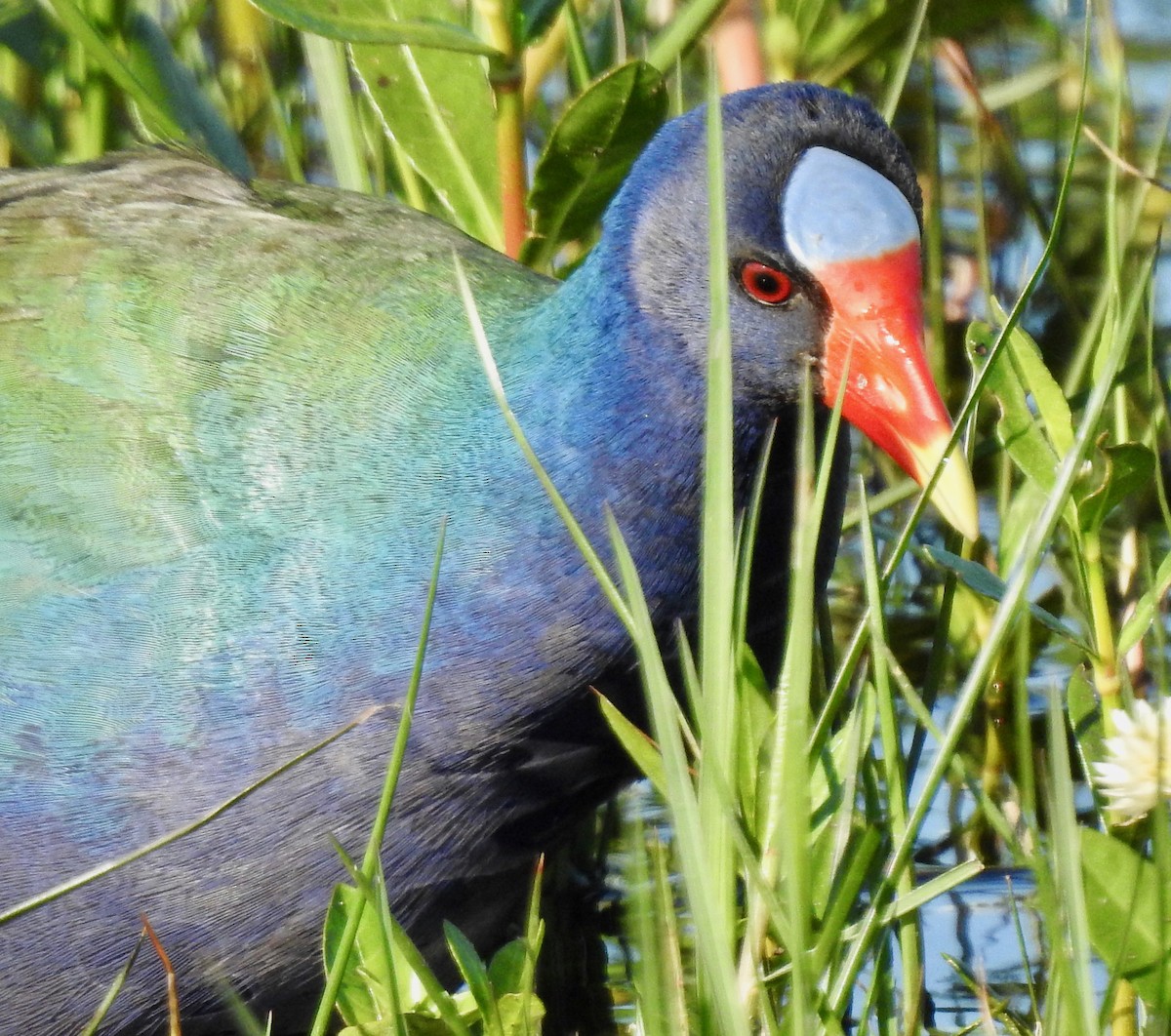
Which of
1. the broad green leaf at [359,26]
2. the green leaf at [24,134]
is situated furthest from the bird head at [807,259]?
the green leaf at [24,134]

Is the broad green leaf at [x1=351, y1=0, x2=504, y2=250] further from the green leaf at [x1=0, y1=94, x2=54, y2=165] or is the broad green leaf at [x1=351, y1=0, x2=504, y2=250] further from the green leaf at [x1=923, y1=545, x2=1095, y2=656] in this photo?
the green leaf at [x1=923, y1=545, x2=1095, y2=656]

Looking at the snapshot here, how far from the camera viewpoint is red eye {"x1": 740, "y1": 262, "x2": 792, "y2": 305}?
1983 millimetres

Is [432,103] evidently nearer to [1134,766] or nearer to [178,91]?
[178,91]

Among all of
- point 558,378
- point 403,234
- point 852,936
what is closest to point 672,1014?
point 852,936

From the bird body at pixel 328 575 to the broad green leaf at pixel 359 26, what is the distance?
0.36 metres

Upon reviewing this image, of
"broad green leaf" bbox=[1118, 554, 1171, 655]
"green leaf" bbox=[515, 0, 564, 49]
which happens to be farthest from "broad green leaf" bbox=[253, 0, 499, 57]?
"broad green leaf" bbox=[1118, 554, 1171, 655]

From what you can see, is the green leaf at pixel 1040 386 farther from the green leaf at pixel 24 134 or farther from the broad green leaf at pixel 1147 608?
the green leaf at pixel 24 134

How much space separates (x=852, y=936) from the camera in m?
1.71

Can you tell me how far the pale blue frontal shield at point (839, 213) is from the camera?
6.34ft

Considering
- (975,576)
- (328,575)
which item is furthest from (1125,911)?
(328,575)

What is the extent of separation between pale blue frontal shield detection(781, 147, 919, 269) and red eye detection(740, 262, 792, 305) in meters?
0.03

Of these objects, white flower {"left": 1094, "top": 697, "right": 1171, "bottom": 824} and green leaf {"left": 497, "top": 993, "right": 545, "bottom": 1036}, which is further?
white flower {"left": 1094, "top": 697, "right": 1171, "bottom": 824}

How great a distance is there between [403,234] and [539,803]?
2.40 feet

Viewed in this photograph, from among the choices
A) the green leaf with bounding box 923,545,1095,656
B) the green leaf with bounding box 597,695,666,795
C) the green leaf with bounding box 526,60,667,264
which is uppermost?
the green leaf with bounding box 526,60,667,264
